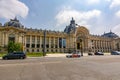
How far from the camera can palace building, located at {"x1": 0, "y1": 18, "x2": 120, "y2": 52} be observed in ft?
303

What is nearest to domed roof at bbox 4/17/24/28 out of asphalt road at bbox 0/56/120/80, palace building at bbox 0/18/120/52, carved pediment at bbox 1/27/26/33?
palace building at bbox 0/18/120/52

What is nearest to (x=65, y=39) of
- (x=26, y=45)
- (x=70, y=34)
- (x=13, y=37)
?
(x=70, y=34)

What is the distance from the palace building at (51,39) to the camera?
92500mm

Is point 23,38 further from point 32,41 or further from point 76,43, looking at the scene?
point 76,43

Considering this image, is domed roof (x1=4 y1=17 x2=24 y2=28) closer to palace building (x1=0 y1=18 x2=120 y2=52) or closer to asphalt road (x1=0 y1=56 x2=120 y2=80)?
palace building (x1=0 y1=18 x2=120 y2=52)

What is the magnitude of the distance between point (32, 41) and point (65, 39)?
22.5 metres

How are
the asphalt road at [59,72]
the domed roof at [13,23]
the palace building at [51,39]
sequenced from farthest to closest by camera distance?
the domed roof at [13,23] < the palace building at [51,39] < the asphalt road at [59,72]

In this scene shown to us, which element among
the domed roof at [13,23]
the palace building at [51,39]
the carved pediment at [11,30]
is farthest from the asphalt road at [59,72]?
the domed roof at [13,23]

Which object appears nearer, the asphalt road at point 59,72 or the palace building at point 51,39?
the asphalt road at point 59,72

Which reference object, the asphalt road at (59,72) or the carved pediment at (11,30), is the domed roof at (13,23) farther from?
the asphalt road at (59,72)

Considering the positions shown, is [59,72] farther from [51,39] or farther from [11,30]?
[51,39]

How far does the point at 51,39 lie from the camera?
110 metres

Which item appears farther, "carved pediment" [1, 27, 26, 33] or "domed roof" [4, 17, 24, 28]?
"domed roof" [4, 17, 24, 28]

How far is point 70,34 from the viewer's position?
372 ft
